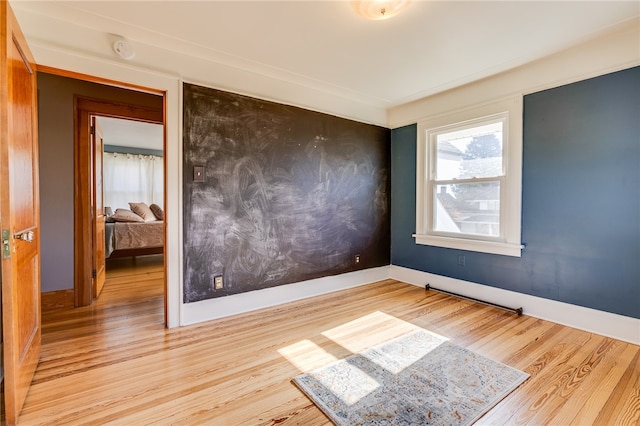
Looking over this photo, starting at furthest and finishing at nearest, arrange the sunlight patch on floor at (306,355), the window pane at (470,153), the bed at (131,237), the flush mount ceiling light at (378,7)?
1. the bed at (131,237)
2. the window pane at (470,153)
3. the sunlight patch on floor at (306,355)
4. the flush mount ceiling light at (378,7)

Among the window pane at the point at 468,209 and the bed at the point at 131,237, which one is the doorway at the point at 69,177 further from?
the window pane at the point at 468,209

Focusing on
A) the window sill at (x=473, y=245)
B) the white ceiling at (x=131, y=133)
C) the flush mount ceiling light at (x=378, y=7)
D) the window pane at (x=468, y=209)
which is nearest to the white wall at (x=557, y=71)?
the window pane at (x=468, y=209)

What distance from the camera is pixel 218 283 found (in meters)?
2.85

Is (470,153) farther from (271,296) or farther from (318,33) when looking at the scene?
(271,296)

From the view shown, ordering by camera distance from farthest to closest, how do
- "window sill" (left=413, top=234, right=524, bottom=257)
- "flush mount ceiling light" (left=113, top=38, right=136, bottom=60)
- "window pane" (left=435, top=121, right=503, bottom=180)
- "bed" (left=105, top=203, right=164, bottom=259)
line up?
"bed" (left=105, top=203, right=164, bottom=259), "window pane" (left=435, top=121, right=503, bottom=180), "window sill" (left=413, top=234, right=524, bottom=257), "flush mount ceiling light" (left=113, top=38, right=136, bottom=60)

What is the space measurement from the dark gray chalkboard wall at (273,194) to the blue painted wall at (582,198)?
1718 mm

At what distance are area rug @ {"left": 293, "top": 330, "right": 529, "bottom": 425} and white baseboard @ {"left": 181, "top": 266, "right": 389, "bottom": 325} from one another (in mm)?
1313

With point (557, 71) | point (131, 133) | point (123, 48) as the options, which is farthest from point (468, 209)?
point (131, 133)

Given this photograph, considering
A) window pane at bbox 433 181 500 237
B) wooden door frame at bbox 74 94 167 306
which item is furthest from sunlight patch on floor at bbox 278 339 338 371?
wooden door frame at bbox 74 94 167 306

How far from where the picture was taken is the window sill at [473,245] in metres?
3.02

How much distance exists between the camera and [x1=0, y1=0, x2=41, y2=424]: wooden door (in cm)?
140

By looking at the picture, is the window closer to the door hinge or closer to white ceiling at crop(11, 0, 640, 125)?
white ceiling at crop(11, 0, 640, 125)

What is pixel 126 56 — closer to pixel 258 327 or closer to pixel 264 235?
pixel 264 235

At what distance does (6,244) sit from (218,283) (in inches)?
63.7
